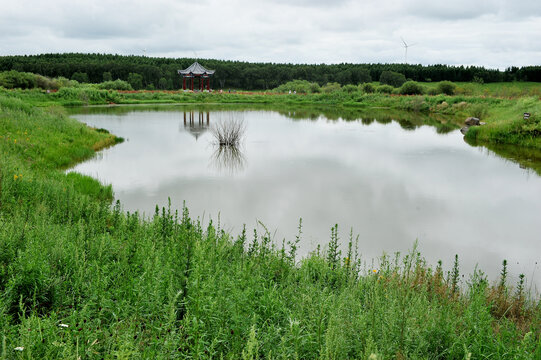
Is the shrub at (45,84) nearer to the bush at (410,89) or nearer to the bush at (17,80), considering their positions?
the bush at (17,80)

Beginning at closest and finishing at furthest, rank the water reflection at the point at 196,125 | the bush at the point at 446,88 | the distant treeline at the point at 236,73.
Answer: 1. the water reflection at the point at 196,125
2. the bush at the point at 446,88
3. the distant treeline at the point at 236,73

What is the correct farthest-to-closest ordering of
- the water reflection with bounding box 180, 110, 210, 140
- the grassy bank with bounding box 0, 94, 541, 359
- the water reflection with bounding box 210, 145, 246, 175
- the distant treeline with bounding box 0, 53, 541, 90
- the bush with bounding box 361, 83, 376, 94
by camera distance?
1. the distant treeline with bounding box 0, 53, 541, 90
2. the bush with bounding box 361, 83, 376, 94
3. the water reflection with bounding box 180, 110, 210, 140
4. the water reflection with bounding box 210, 145, 246, 175
5. the grassy bank with bounding box 0, 94, 541, 359

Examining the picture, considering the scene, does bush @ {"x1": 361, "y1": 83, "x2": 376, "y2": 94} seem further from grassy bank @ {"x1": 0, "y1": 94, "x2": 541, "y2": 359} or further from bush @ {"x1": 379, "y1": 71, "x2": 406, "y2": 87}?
grassy bank @ {"x1": 0, "y1": 94, "x2": 541, "y2": 359}

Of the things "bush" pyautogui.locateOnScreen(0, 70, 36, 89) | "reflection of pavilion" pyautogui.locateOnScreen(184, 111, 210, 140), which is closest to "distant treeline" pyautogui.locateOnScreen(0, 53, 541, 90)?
"bush" pyautogui.locateOnScreen(0, 70, 36, 89)

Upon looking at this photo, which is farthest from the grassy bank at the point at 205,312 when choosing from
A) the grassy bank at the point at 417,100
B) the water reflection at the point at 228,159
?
the grassy bank at the point at 417,100

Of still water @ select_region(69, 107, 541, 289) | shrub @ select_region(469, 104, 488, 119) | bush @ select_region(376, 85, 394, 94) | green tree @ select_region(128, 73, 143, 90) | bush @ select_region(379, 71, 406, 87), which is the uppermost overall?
bush @ select_region(379, 71, 406, 87)

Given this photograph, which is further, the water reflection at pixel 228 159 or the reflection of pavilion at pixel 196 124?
the reflection of pavilion at pixel 196 124

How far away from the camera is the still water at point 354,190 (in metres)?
7.22

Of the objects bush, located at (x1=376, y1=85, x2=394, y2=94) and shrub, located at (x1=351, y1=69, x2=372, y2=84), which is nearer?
bush, located at (x1=376, y1=85, x2=394, y2=94)

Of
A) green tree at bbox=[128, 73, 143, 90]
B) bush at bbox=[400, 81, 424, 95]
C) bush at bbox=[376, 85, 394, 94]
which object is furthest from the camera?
green tree at bbox=[128, 73, 143, 90]

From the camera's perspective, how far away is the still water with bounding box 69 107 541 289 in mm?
7223

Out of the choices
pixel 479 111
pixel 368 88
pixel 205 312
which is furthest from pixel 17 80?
pixel 205 312

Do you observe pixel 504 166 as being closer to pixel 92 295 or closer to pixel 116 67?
pixel 92 295

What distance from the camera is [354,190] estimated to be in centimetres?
1049
